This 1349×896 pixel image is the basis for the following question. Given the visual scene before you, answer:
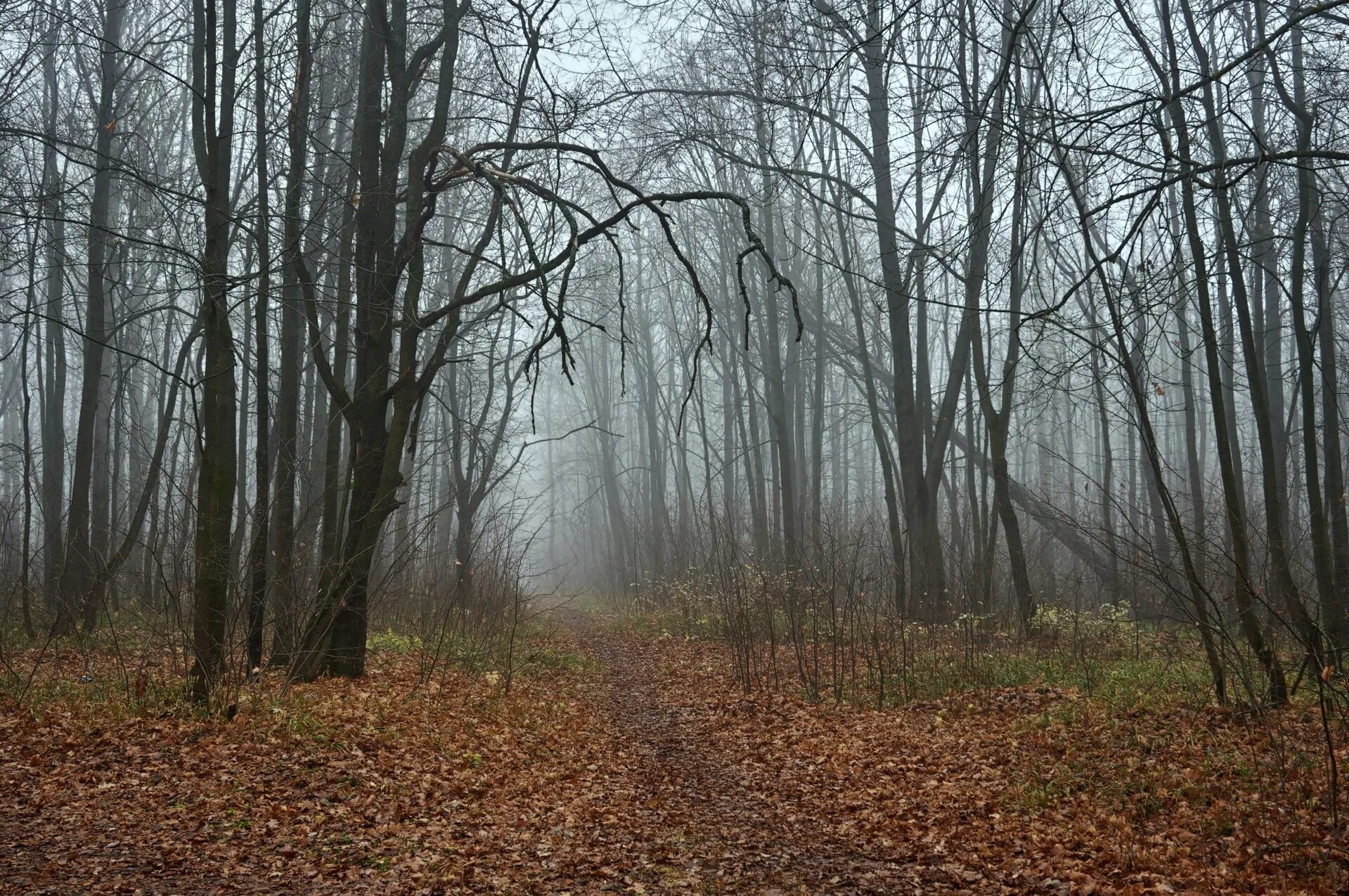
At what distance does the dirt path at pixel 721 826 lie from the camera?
461cm

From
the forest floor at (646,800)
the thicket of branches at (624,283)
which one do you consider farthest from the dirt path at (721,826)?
the thicket of branches at (624,283)

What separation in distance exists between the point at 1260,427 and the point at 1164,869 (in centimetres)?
443

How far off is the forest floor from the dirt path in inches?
0.8

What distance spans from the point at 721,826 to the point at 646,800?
2.42 feet

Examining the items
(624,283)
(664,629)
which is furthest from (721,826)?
(664,629)

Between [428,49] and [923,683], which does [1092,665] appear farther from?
[428,49]

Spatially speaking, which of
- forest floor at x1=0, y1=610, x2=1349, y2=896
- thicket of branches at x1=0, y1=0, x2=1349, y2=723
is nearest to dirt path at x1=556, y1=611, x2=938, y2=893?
forest floor at x1=0, y1=610, x2=1349, y2=896

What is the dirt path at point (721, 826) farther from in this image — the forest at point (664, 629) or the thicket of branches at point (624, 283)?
the thicket of branches at point (624, 283)

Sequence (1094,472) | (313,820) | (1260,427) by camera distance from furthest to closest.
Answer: (1094,472), (1260,427), (313,820)

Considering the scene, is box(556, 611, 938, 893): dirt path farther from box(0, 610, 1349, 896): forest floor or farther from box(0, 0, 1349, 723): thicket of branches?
box(0, 0, 1349, 723): thicket of branches

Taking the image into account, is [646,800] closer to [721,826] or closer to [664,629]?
[721,826]

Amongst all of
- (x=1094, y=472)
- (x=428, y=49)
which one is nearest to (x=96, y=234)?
(x=428, y=49)

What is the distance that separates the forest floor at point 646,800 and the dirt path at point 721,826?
21mm

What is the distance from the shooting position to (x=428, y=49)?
346 inches
